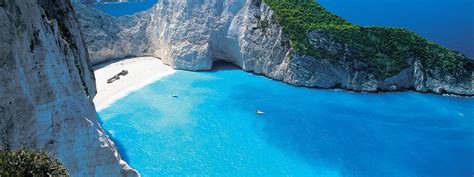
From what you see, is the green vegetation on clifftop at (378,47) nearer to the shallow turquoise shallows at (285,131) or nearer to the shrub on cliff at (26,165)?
the shallow turquoise shallows at (285,131)

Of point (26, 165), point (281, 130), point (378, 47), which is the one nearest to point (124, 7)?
point (378, 47)

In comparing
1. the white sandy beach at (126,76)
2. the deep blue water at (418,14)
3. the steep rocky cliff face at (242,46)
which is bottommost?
the white sandy beach at (126,76)

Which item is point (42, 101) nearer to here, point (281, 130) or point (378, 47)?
point (281, 130)

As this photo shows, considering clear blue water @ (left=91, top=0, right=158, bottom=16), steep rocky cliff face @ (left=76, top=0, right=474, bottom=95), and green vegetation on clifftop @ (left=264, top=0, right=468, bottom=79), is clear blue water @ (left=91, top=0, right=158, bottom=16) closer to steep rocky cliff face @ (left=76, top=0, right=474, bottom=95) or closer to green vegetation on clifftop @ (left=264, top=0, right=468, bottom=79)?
steep rocky cliff face @ (left=76, top=0, right=474, bottom=95)

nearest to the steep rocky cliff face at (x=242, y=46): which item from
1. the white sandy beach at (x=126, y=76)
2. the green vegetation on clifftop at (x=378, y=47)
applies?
the green vegetation on clifftop at (x=378, y=47)

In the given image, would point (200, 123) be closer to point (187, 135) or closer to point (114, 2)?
point (187, 135)

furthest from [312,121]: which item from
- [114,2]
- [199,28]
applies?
[114,2]

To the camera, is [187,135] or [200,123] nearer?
[187,135]
